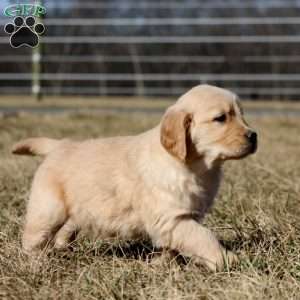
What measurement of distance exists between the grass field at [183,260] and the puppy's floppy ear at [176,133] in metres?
0.39

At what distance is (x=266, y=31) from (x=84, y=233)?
11.4m

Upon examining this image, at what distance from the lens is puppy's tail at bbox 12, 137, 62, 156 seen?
9.69 ft

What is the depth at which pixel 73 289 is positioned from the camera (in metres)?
2.03

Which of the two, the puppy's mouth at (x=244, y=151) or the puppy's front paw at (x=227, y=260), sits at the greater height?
the puppy's mouth at (x=244, y=151)

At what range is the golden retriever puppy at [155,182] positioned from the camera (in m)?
2.44

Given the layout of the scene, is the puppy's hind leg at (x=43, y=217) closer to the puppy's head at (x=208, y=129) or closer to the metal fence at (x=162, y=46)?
the puppy's head at (x=208, y=129)

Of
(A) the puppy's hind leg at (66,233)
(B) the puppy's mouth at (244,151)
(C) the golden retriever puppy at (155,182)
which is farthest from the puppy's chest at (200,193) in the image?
(A) the puppy's hind leg at (66,233)

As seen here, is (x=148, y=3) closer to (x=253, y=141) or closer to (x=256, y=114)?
(x=256, y=114)

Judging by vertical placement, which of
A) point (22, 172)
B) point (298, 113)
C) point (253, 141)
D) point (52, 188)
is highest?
point (253, 141)

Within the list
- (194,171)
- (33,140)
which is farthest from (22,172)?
(194,171)

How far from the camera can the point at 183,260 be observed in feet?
8.37

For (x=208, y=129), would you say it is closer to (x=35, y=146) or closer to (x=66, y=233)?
(x=66, y=233)

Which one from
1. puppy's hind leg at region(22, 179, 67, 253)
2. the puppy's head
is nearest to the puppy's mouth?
the puppy's head

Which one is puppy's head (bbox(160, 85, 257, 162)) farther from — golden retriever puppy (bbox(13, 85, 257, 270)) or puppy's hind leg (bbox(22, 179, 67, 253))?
puppy's hind leg (bbox(22, 179, 67, 253))
